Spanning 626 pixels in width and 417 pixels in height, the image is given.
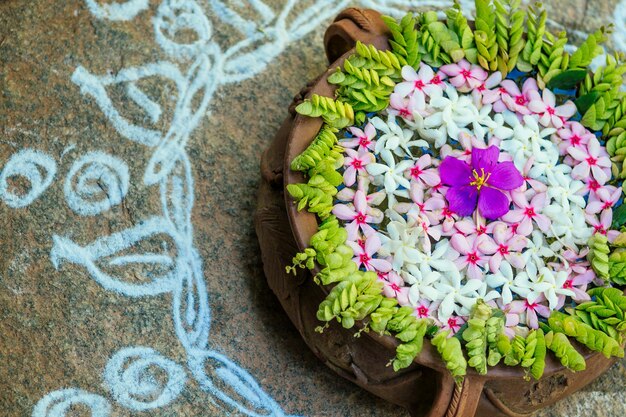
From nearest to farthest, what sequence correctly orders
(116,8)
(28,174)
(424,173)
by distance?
(424,173)
(28,174)
(116,8)

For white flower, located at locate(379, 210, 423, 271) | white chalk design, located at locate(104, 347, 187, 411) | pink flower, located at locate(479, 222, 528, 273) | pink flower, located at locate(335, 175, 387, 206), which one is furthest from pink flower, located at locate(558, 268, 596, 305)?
white chalk design, located at locate(104, 347, 187, 411)

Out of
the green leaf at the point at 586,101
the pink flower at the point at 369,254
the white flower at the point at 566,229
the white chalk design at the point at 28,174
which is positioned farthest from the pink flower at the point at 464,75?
the white chalk design at the point at 28,174

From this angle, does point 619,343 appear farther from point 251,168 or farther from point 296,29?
point 296,29

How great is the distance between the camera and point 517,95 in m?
1.80

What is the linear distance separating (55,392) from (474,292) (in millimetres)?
952

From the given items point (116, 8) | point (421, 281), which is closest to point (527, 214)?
point (421, 281)

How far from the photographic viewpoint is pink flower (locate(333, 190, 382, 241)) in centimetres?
161

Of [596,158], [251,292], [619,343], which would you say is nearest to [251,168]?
[251,292]

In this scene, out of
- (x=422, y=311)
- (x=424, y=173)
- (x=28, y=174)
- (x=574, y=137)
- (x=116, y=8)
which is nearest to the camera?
(x=422, y=311)

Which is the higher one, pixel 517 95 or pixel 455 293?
pixel 517 95

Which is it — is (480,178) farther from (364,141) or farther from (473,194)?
(364,141)

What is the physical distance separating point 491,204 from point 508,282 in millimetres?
170

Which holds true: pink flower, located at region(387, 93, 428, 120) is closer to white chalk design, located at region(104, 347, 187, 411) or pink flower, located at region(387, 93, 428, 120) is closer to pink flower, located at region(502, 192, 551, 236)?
pink flower, located at region(502, 192, 551, 236)

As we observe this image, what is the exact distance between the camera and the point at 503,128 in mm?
1745
